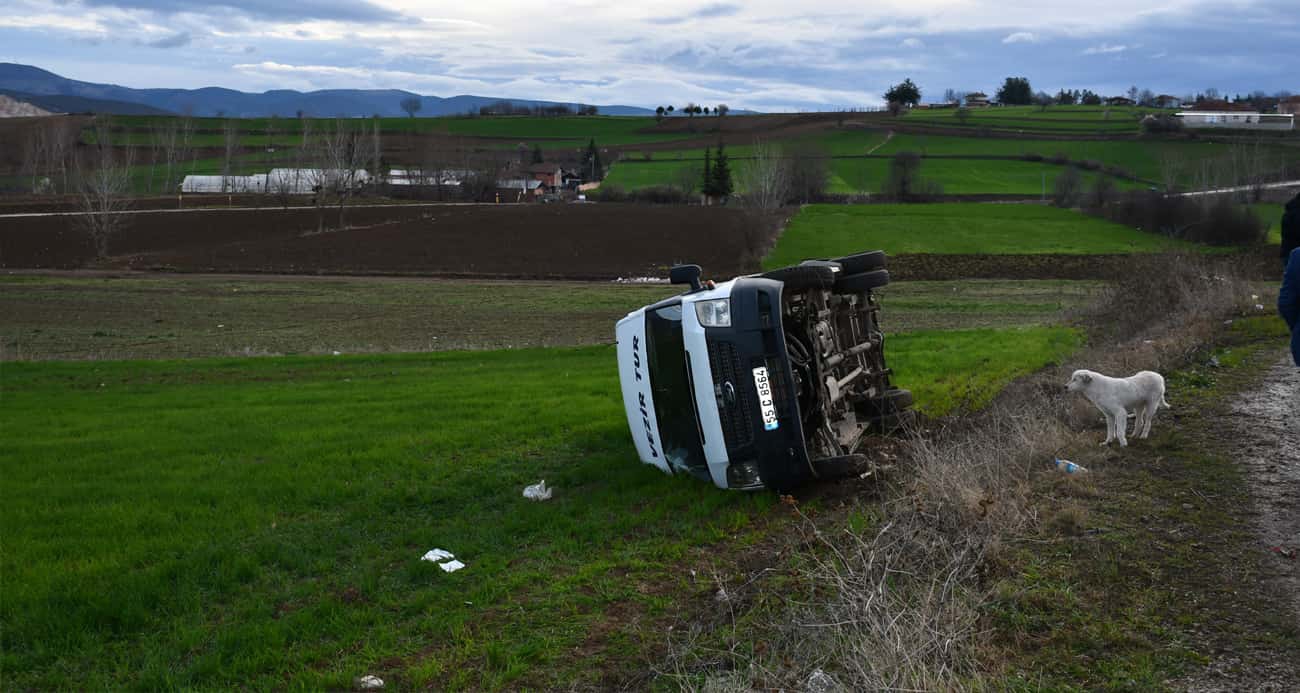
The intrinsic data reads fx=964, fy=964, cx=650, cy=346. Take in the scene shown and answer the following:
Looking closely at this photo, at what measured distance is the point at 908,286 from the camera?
43.8 meters

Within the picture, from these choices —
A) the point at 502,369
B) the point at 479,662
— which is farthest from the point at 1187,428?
the point at 502,369

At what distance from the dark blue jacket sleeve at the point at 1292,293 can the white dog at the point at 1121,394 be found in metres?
1.65

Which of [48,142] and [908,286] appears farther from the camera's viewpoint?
[48,142]

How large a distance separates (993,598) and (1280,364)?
9.92 meters

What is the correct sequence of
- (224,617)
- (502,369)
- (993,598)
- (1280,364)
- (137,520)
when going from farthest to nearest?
1. (502,369)
2. (1280,364)
3. (137,520)
4. (224,617)
5. (993,598)

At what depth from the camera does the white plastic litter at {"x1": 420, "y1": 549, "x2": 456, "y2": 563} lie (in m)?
7.53

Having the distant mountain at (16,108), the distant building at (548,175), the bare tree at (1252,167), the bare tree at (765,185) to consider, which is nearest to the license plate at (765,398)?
the bare tree at (765,185)

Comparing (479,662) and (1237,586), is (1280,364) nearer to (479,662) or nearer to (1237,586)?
(1237,586)

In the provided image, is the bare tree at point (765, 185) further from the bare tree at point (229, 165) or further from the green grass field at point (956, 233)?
the bare tree at point (229, 165)

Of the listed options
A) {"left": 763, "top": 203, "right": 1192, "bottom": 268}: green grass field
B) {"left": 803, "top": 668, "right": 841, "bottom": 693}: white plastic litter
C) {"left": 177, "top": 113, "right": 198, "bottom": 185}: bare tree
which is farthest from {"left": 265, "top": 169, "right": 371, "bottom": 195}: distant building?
{"left": 803, "top": 668, "right": 841, "bottom": 693}: white plastic litter

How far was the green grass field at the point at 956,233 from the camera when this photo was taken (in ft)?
187

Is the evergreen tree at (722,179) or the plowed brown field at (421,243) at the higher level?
the evergreen tree at (722,179)

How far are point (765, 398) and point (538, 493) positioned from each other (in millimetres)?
2547

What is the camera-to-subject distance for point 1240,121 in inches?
4264
